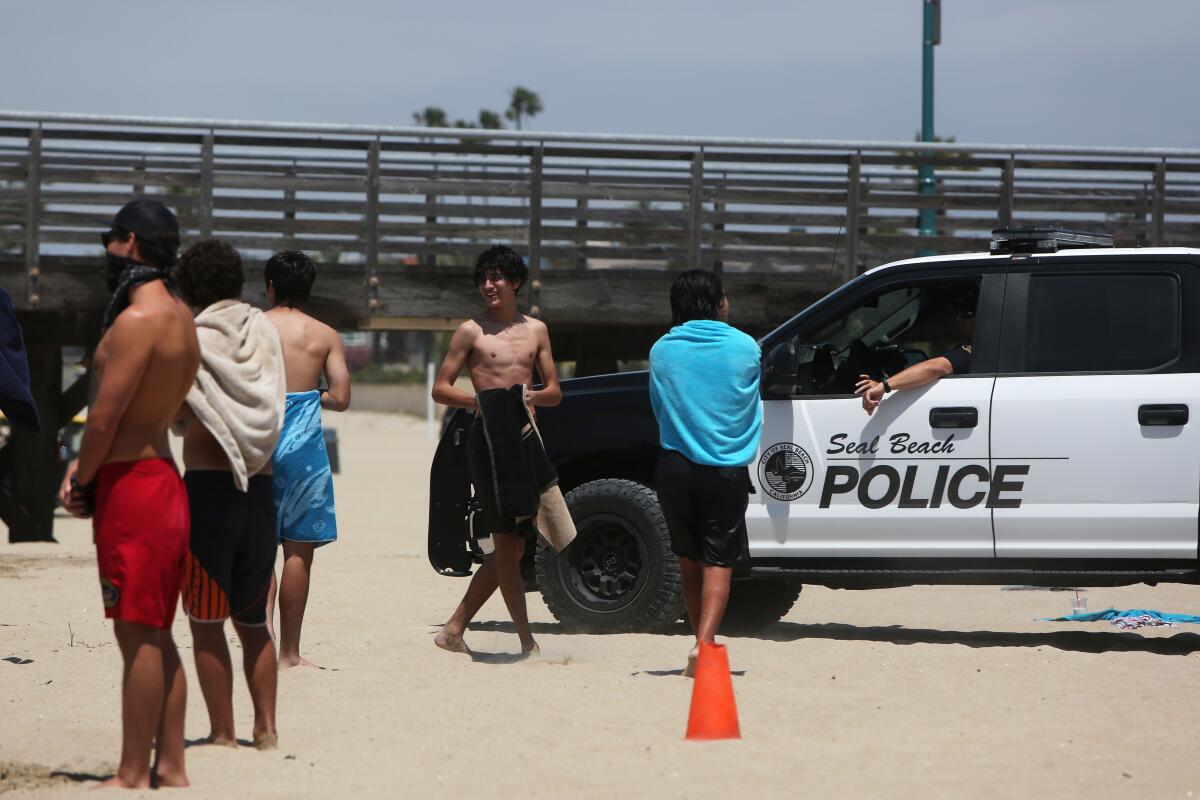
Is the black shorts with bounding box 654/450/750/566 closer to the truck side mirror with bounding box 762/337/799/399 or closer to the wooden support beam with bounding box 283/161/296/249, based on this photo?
the truck side mirror with bounding box 762/337/799/399

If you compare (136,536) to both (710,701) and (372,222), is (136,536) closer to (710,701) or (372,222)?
(710,701)

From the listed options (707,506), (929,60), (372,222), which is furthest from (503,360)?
(929,60)

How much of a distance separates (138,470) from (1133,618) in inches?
224

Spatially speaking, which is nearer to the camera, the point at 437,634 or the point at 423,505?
the point at 437,634

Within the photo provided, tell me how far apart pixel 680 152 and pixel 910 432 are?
19.5 ft

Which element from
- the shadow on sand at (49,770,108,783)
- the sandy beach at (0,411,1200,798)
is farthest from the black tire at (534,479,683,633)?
the shadow on sand at (49,770,108,783)

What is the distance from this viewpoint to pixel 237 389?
4469mm

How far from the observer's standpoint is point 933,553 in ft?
23.4

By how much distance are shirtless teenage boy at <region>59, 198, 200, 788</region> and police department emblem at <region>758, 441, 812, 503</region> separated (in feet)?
12.0

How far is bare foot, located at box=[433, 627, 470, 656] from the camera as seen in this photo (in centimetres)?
708

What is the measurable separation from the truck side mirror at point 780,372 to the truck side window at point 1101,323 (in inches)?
42.4

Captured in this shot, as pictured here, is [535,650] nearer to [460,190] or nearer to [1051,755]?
[1051,755]

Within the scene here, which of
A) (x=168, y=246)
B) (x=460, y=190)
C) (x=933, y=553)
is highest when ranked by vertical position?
(x=460, y=190)

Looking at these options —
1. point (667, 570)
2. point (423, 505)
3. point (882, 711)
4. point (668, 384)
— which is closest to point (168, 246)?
point (668, 384)
